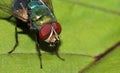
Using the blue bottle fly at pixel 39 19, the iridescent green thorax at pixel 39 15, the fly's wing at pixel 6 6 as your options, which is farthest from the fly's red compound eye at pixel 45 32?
the fly's wing at pixel 6 6

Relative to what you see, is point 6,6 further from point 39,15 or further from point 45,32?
point 45,32

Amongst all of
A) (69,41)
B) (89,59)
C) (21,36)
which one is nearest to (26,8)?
(21,36)

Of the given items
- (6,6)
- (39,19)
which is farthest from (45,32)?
(6,6)

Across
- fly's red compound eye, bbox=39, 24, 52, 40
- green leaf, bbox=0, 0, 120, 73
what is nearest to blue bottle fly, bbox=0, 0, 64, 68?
fly's red compound eye, bbox=39, 24, 52, 40

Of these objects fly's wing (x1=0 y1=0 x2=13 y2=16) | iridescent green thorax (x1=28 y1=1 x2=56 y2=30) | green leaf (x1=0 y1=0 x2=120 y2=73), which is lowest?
green leaf (x1=0 y1=0 x2=120 y2=73)

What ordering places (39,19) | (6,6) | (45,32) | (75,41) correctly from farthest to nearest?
(75,41) < (6,6) < (39,19) < (45,32)

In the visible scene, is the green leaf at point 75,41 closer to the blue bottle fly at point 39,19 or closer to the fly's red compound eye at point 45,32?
the blue bottle fly at point 39,19

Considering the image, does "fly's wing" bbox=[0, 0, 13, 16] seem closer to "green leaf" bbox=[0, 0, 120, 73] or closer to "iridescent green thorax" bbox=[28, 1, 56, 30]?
"green leaf" bbox=[0, 0, 120, 73]

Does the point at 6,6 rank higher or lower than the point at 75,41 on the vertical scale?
higher
